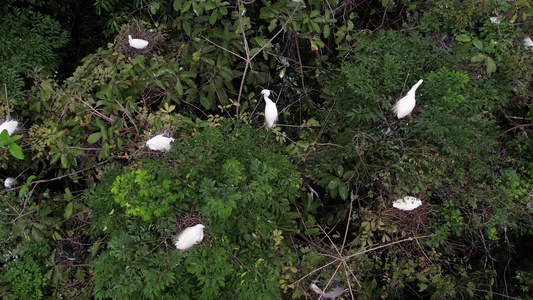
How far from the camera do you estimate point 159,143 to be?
1.28 metres

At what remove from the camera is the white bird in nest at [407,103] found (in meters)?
1.48

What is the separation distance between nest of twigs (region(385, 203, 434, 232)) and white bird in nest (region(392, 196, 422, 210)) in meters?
0.05

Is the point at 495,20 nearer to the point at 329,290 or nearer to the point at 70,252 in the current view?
the point at 329,290

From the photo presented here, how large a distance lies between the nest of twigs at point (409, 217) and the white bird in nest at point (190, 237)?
0.87 meters

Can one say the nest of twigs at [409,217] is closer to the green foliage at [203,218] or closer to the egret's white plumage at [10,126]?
the green foliage at [203,218]

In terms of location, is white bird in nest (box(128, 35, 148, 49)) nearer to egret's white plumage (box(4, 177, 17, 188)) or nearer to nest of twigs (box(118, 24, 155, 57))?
nest of twigs (box(118, 24, 155, 57))

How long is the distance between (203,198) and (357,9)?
1672 mm

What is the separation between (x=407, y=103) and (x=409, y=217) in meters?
0.53

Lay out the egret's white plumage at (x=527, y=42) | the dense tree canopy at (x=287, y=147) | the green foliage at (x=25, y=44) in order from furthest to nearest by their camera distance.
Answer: the egret's white plumage at (x=527, y=42) < the green foliage at (x=25, y=44) < the dense tree canopy at (x=287, y=147)

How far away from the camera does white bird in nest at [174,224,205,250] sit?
1108mm

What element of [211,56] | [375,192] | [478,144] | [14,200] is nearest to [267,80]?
[211,56]

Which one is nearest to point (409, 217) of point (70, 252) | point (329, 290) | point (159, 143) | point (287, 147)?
point (329, 290)

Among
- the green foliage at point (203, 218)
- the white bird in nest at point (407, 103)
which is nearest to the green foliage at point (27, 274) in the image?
the green foliage at point (203, 218)

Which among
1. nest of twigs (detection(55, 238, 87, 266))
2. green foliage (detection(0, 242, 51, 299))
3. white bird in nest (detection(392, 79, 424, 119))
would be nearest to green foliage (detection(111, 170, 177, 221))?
nest of twigs (detection(55, 238, 87, 266))
